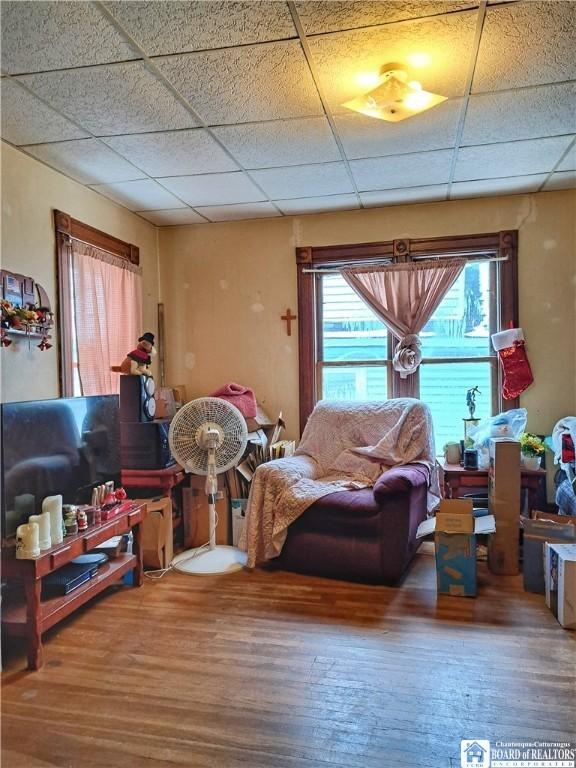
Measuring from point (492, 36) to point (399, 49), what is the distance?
0.34 meters

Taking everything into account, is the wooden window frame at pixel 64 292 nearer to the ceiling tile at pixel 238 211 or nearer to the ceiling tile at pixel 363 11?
the ceiling tile at pixel 238 211

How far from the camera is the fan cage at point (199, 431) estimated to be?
309 centimetres

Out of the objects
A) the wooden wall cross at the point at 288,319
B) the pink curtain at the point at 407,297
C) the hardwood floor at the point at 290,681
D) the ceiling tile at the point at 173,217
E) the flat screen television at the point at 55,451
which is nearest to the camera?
the hardwood floor at the point at 290,681

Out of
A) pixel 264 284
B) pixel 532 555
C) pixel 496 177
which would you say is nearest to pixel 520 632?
pixel 532 555

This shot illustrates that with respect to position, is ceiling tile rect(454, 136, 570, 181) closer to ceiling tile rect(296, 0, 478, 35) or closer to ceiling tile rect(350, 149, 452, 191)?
ceiling tile rect(350, 149, 452, 191)

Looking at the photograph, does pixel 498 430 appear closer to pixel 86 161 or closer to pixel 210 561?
pixel 210 561

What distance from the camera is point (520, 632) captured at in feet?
7.54

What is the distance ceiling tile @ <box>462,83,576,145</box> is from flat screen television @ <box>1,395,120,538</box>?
96.1 inches

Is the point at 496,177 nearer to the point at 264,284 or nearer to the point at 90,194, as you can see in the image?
the point at 264,284

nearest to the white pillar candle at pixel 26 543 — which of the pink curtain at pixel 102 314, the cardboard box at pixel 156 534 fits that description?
the cardboard box at pixel 156 534

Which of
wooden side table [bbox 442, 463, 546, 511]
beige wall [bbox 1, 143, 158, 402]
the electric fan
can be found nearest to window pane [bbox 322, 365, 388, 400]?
wooden side table [bbox 442, 463, 546, 511]

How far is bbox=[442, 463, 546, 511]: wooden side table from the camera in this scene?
10.6 feet

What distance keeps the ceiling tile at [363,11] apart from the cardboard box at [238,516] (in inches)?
107

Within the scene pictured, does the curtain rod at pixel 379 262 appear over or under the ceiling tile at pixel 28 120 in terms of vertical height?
under
